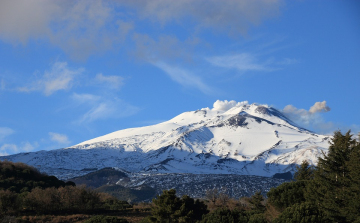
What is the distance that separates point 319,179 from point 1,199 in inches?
1582

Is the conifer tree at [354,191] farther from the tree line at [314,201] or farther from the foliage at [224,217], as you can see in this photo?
the foliage at [224,217]

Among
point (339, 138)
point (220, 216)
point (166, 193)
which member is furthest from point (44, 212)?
point (339, 138)

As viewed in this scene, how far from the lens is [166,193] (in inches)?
1902

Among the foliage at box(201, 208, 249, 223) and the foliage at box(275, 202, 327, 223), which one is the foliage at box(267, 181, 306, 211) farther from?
the foliage at box(275, 202, 327, 223)

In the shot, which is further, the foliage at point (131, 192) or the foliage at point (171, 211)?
the foliage at point (131, 192)

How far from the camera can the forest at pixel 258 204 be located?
38.6 metres

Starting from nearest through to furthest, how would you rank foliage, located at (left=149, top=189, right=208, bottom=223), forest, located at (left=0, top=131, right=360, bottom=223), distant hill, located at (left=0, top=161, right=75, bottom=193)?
→ forest, located at (left=0, top=131, right=360, bottom=223), foliage, located at (left=149, top=189, right=208, bottom=223), distant hill, located at (left=0, top=161, right=75, bottom=193)

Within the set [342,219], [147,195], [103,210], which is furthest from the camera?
[147,195]

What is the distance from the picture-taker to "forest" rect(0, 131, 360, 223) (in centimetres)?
3859

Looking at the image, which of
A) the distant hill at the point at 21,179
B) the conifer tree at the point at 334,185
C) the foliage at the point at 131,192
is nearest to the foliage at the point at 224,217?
the conifer tree at the point at 334,185

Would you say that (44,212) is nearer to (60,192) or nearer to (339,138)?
(60,192)

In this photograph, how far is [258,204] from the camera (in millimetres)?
67438

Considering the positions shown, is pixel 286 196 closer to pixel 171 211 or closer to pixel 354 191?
pixel 354 191

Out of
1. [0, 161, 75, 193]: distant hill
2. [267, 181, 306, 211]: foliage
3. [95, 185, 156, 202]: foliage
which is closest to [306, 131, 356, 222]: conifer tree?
[267, 181, 306, 211]: foliage
